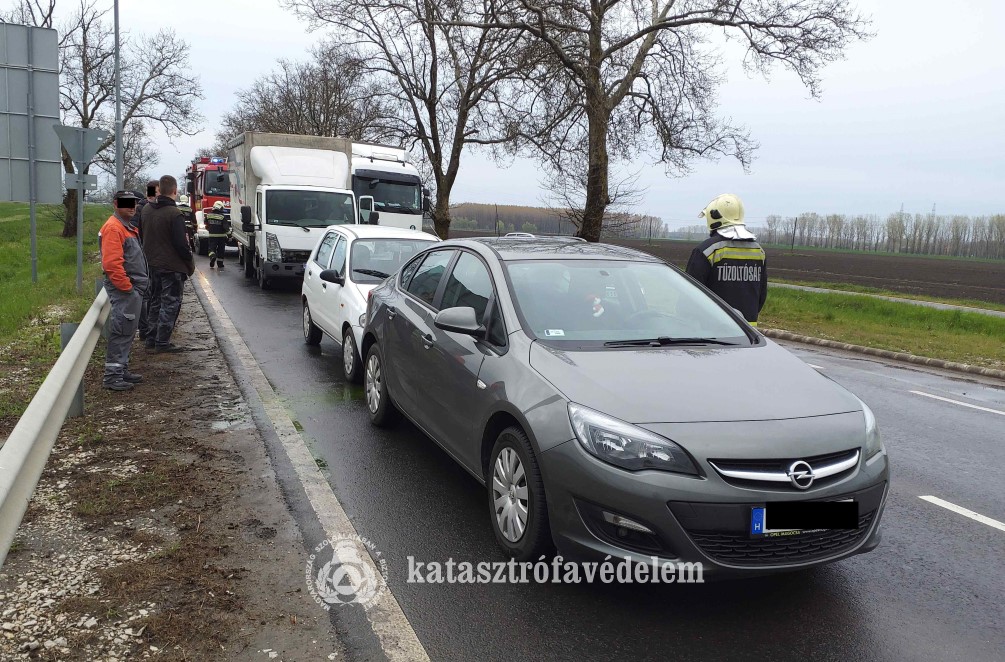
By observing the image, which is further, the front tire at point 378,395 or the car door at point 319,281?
the car door at point 319,281

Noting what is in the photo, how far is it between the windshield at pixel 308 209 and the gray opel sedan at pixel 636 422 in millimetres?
12038

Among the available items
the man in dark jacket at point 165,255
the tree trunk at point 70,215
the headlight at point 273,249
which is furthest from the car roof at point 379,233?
the tree trunk at point 70,215

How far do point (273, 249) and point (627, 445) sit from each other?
13.9 meters

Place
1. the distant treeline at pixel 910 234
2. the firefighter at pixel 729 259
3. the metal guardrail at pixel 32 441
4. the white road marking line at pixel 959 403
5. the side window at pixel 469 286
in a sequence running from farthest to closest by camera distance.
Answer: the distant treeline at pixel 910 234 < the white road marking line at pixel 959 403 < the firefighter at pixel 729 259 < the side window at pixel 469 286 < the metal guardrail at pixel 32 441

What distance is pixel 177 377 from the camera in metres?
7.75

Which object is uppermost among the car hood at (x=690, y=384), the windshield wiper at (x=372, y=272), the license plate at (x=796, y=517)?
the windshield wiper at (x=372, y=272)

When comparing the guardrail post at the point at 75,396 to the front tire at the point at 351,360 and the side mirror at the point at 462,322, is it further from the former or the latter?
the side mirror at the point at 462,322

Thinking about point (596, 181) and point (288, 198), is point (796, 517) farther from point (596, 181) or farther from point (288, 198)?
point (596, 181)

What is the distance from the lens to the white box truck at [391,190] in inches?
835

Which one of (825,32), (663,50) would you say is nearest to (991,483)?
(825,32)

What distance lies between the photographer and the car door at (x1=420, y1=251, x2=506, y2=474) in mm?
4332

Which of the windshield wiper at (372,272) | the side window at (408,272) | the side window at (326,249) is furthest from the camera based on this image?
the side window at (326,249)

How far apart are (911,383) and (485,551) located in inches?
308

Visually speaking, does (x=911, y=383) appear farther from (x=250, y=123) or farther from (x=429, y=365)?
(x=250, y=123)
